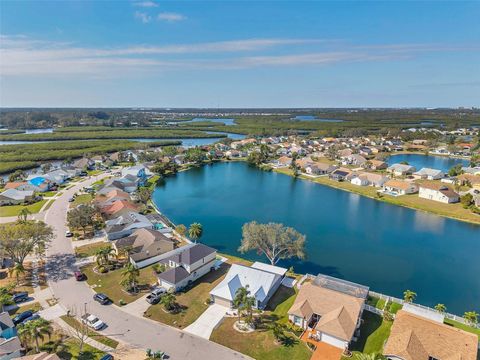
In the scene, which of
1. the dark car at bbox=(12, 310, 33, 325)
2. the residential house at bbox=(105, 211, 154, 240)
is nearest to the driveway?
the dark car at bbox=(12, 310, 33, 325)

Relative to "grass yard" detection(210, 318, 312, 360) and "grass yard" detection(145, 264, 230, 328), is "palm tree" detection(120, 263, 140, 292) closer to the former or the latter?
"grass yard" detection(145, 264, 230, 328)

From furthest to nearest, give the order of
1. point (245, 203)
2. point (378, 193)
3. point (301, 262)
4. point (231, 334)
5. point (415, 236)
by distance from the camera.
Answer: point (378, 193), point (245, 203), point (415, 236), point (301, 262), point (231, 334)

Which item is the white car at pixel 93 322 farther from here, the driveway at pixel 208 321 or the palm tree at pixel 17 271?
the palm tree at pixel 17 271

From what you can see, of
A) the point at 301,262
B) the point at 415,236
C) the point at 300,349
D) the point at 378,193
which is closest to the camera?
the point at 300,349

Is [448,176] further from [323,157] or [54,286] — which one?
[54,286]

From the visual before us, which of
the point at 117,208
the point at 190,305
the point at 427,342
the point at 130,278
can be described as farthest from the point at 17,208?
the point at 427,342

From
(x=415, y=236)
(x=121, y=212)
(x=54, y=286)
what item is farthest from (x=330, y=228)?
(x=54, y=286)
